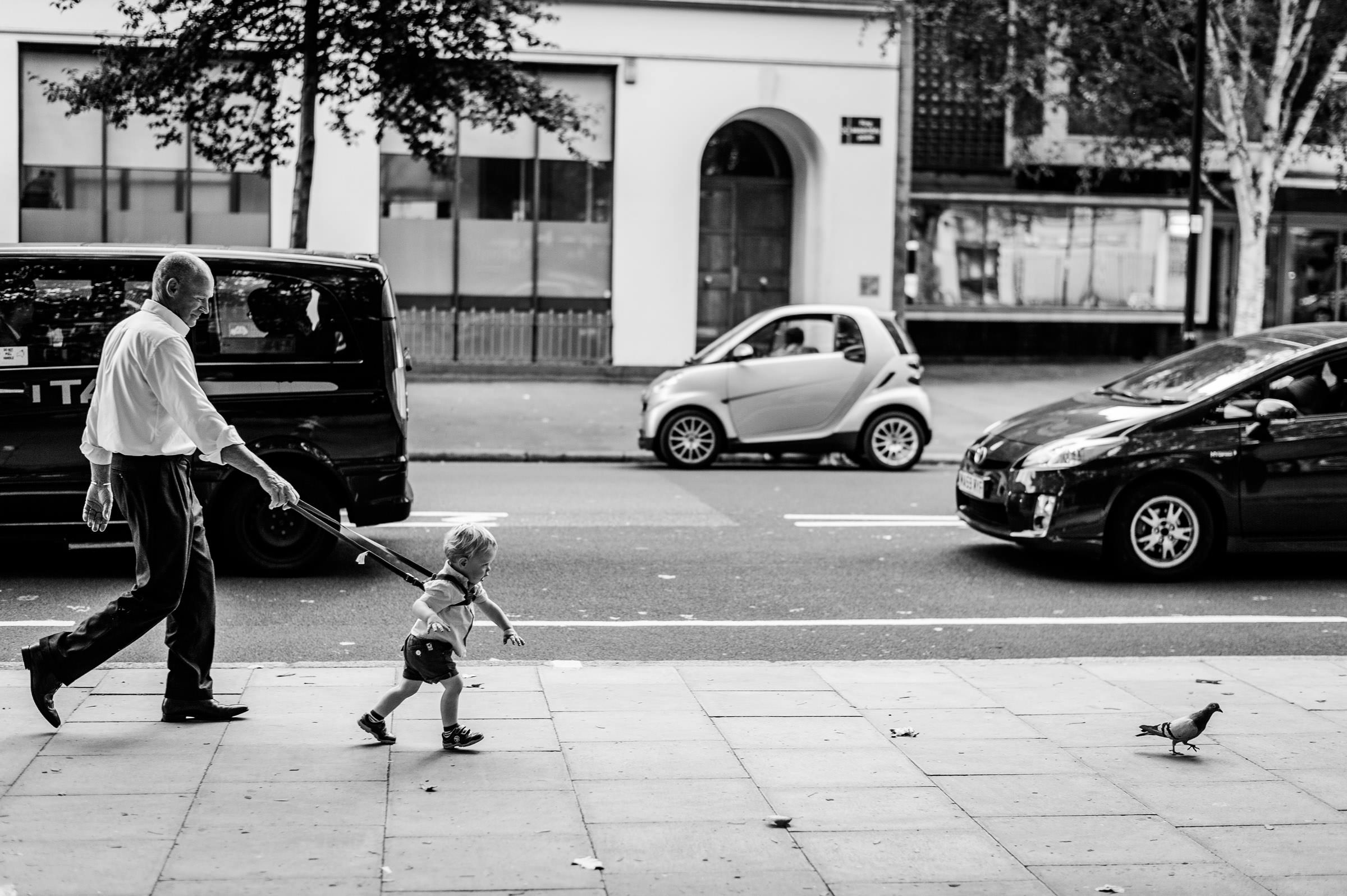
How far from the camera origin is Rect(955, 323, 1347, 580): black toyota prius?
10.2 meters

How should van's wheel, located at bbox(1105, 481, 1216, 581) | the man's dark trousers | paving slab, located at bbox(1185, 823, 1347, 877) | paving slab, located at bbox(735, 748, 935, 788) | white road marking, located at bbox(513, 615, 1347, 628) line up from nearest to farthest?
1. paving slab, located at bbox(1185, 823, 1347, 877)
2. paving slab, located at bbox(735, 748, 935, 788)
3. the man's dark trousers
4. white road marking, located at bbox(513, 615, 1347, 628)
5. van's wheel, located at bbox(1105, 481, 1216, 581)

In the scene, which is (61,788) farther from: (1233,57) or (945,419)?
(1233,57)

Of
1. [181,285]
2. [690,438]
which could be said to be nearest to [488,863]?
[181,285]

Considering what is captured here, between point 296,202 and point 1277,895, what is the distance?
49.3 feet

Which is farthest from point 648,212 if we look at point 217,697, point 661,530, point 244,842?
point 244,842

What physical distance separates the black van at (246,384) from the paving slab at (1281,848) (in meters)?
6.13

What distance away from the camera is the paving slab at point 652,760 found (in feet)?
18.8

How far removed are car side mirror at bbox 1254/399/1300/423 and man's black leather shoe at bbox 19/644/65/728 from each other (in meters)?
7.32

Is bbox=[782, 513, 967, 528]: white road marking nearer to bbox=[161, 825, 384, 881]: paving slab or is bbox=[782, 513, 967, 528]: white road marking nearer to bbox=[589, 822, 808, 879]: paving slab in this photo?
bbox=[589, 822, 808, 879]: paving slab

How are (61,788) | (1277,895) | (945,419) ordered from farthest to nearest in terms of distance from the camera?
(945,419), (61,788), (1277,895)

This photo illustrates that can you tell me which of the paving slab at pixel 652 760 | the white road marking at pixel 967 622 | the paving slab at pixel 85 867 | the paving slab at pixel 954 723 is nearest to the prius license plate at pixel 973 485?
the white road marking at pixel 967 622

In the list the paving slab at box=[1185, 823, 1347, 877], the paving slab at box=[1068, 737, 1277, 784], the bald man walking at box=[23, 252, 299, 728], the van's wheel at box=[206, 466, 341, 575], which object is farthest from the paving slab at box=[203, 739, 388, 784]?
the van's wheel at box=[206, 466, 341, 575]

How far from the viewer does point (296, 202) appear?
18.0 meters

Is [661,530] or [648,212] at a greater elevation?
[648,212]
